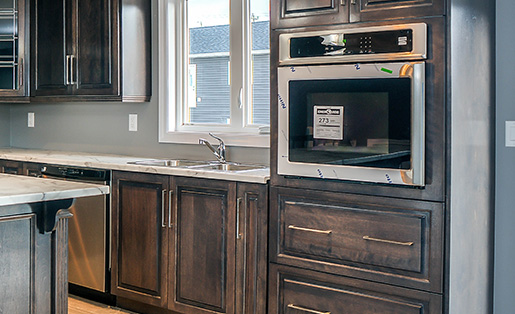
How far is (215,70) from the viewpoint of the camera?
3984 millimetres

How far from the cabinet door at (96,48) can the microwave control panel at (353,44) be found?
1659mm

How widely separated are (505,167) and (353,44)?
91 centimetres

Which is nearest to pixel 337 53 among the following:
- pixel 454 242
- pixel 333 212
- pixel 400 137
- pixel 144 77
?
pixel 400 137

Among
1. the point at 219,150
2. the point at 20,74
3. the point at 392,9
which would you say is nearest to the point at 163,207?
the point at 219,150

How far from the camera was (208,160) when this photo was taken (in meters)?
3.93

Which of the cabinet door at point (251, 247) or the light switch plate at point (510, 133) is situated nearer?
the light switch plate at point (510, 133)

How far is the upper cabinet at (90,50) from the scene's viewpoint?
13.1 ft

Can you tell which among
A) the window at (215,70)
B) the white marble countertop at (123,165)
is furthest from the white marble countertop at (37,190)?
the window at (215,70)

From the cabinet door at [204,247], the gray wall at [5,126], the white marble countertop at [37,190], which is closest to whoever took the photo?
the white marble countertop at [37,190]

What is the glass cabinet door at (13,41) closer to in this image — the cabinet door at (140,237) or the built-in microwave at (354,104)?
the cabinet door at (140,237)

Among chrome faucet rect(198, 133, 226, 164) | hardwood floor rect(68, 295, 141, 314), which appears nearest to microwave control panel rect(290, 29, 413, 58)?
chrome faucet rect(198, 133, 226, 164)

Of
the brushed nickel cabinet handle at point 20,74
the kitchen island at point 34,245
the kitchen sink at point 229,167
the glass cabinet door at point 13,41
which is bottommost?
the kitchen island at point 34,245

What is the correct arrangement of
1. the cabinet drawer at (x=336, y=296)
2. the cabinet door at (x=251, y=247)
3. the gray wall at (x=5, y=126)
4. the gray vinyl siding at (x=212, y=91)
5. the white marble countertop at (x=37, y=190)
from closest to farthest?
the white marble countertop at (x=37, y=190)
the cabinet drawer at (x=336, y=296)
the cabinet door at (x=251, y=247)
the gray vinyl siding at (x=212, y=91)
the gray wall at (x=5, y=126)

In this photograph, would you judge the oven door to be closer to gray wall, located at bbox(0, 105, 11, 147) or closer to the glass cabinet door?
the glass cabinet door
